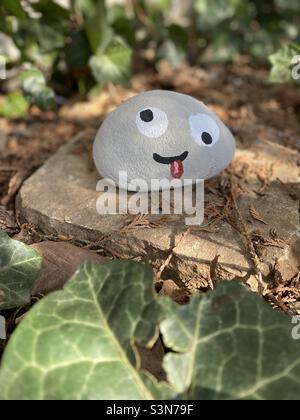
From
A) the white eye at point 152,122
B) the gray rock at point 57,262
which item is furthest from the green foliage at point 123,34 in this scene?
the gray rock at point 57,262

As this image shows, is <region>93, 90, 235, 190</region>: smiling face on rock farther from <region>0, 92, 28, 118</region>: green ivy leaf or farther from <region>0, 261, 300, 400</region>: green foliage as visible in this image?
<region>0, 92, 28, 118</region>: green ivy leaf

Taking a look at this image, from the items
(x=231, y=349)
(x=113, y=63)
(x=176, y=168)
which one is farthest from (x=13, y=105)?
(x=231, y=349)

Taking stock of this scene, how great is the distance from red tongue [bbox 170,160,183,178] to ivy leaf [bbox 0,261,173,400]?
0.53 metres

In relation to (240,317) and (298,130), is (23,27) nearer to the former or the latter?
(298,130)

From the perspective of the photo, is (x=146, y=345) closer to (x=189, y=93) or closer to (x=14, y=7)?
(x=14, y=7)

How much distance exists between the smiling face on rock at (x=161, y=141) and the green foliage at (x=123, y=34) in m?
0.57

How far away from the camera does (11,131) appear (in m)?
2.64

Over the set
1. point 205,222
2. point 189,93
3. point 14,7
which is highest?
point 14,7

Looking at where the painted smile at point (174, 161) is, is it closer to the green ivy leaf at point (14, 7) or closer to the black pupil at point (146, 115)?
the black pupil at point (146, 115)

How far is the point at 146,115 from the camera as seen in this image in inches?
70.0

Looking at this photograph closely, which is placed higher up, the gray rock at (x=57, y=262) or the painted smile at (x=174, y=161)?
the painted smile at (x=174, y=161)

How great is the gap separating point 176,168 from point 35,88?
35.8 inches

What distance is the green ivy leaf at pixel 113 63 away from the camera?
2.43 metres

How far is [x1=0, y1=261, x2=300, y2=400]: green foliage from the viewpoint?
45.8 inches
